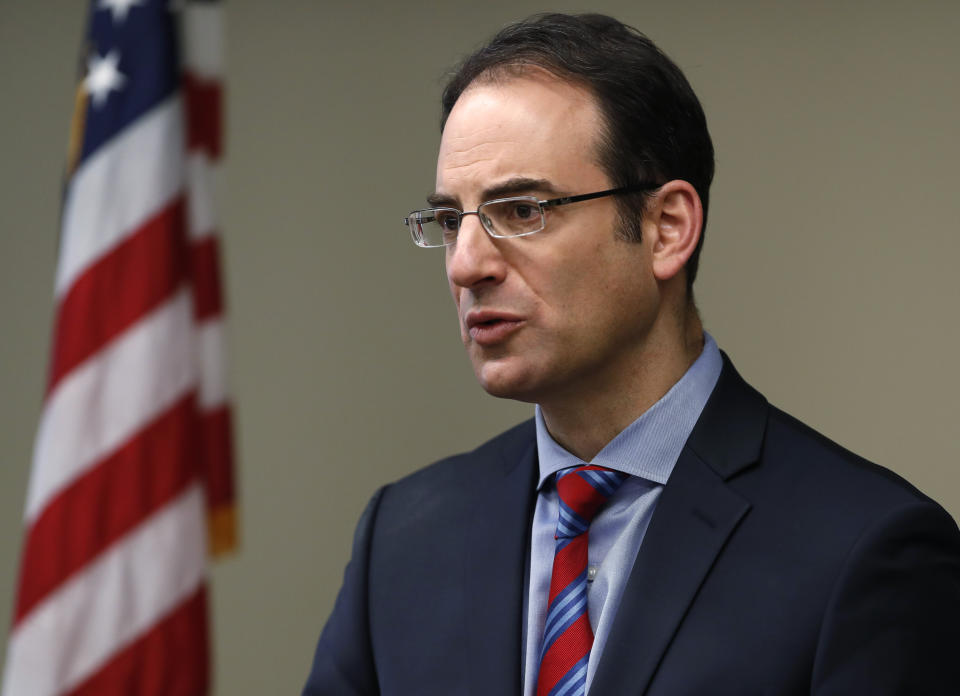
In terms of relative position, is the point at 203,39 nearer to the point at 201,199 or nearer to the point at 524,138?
the point at 201,199

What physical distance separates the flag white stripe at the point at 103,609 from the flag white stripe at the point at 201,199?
0.66 m

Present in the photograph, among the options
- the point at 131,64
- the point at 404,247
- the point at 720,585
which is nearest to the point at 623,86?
the point at 720,585

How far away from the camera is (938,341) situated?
10.2 feet

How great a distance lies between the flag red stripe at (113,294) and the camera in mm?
2107

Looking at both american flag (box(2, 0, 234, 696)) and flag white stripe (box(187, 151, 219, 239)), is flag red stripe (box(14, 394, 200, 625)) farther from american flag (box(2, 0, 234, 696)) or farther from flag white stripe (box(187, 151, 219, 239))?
flag white stripe (box(187, 151, 219, 239))

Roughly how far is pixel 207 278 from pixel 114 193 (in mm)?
424

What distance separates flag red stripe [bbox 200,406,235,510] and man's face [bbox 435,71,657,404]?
1.07 meters

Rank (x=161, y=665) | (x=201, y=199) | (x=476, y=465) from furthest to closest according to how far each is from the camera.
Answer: (x=201, y=199) → (x=161, y=665) → (x=476, y=465)

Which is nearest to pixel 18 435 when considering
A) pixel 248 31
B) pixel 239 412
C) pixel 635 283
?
pixel 239 412

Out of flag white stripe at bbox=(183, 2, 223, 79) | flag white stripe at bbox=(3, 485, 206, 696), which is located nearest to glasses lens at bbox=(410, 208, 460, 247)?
flag white stripe at bbox=(3, 485, 206, 696)

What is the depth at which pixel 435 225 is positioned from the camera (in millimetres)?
1713

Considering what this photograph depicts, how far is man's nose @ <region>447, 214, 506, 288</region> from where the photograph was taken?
1528mm

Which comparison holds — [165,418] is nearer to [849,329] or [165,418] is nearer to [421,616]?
[421,616]

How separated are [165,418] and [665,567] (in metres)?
1.07
